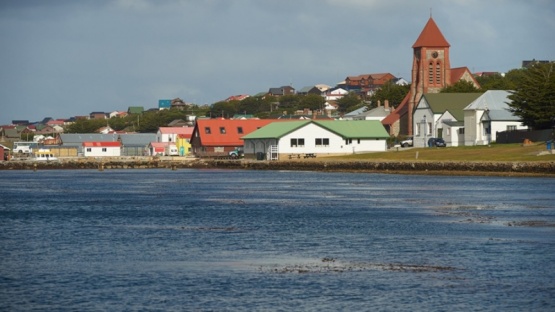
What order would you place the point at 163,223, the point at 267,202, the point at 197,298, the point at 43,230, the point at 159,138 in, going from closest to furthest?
the point at 197,298 → the point at 43,230 → the point at 163,223 → the point at 267,202 → the point at 159,138

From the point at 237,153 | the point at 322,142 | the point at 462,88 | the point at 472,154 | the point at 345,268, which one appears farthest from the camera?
the point at 462,88

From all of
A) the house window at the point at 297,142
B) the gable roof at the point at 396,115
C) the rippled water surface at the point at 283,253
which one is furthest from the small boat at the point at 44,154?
the rippled water surface at the point at 283,253

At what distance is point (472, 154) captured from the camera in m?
99.8

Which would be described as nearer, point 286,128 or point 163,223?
point 163,223

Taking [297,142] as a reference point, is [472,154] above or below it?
below

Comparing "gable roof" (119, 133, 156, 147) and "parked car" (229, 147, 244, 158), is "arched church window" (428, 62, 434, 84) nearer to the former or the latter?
"parked car" (229, 147, 244, 158)

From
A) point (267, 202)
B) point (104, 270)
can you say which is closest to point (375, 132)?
point (267, 202)

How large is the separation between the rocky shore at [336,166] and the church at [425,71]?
34.7 m

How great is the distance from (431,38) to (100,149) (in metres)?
60.7

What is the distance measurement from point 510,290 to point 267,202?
116 feet

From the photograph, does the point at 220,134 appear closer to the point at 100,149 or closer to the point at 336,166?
the point at 100,149

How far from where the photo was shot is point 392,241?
39281 mm

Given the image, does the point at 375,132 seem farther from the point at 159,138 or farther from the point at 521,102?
the point at 159,138

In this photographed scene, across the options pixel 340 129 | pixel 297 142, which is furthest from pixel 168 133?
pixel 340 129
